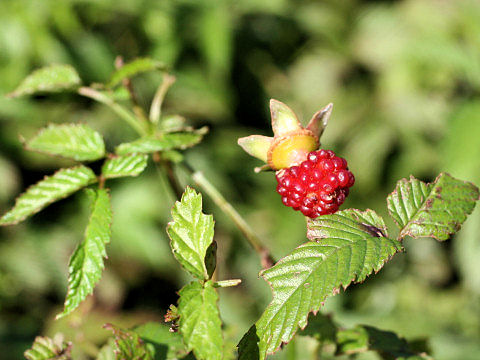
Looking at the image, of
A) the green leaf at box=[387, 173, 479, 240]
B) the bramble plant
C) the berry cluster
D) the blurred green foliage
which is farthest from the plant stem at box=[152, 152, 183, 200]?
the blurred green foliage

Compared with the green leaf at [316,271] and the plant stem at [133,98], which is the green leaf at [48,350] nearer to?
the green leaf at [316,271]

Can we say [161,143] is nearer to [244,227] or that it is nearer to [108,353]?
[244,227]

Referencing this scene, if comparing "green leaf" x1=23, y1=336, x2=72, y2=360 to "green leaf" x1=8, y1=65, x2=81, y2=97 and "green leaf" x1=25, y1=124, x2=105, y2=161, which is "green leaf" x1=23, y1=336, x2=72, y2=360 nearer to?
"green leaf" x1=25, y1=124, x2=105, y2=161

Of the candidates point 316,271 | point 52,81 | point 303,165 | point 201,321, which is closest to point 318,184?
point 303,165

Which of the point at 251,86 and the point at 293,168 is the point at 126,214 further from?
the point at 293,168

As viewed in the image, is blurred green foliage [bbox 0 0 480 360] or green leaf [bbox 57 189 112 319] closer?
green leaf [bbox 57 189 112 319]

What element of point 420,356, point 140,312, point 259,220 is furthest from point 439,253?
point 420,356
